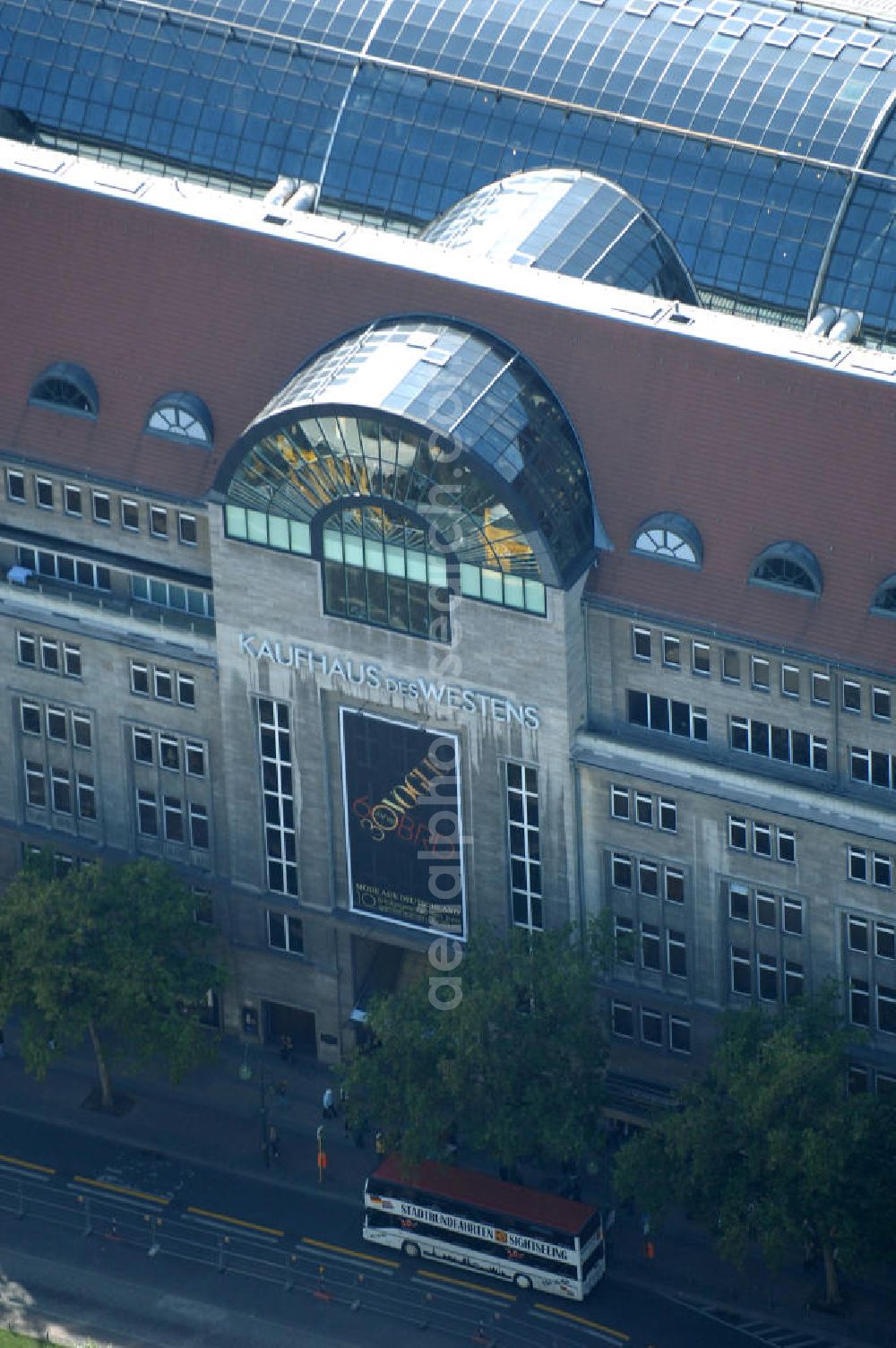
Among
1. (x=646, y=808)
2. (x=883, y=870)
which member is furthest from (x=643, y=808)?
(x=883, y=870)

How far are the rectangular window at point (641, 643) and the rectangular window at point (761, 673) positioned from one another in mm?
5000

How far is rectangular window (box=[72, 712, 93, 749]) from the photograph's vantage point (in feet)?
623

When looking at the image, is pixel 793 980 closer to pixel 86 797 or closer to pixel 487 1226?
pixel 487 1226

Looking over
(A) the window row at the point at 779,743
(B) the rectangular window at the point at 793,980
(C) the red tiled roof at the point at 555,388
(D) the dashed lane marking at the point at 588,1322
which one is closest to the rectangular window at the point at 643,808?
(A) the window row at the point at 779,743

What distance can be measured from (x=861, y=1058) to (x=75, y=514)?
44.3 meters

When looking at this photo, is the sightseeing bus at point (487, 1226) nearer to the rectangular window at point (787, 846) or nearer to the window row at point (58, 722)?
the rectangular window at point (787, 846)

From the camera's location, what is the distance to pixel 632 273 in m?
186

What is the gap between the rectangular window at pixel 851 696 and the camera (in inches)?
6722

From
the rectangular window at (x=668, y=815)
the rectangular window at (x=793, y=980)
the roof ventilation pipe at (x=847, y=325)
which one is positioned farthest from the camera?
the roof ventilation pipe at (x=847, y=325)

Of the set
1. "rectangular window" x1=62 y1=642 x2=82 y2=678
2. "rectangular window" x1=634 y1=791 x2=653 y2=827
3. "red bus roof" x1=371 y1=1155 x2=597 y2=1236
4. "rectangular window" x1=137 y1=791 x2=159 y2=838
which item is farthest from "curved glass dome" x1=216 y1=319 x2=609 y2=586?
"red bus roof" x1=371 y1=1155 x2=597 y2=1236

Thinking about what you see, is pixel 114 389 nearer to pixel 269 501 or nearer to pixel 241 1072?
pixel 269 501

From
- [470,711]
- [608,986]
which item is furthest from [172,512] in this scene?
[608,986]

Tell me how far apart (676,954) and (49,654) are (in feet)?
109

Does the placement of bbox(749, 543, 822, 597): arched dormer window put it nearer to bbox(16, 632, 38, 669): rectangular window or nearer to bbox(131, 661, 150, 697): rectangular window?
bbox(131, 661, 150, 697): rectangular window
